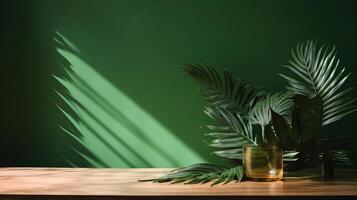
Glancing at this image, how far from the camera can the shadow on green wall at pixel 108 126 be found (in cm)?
180

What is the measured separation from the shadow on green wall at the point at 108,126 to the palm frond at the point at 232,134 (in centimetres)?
20

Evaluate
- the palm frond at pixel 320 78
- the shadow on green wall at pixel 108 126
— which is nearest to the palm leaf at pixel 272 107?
the palm frond at pixel 320 78

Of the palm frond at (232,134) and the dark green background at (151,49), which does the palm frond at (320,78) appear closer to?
the dark green background at (151,49)

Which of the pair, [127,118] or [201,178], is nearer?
[201,178]

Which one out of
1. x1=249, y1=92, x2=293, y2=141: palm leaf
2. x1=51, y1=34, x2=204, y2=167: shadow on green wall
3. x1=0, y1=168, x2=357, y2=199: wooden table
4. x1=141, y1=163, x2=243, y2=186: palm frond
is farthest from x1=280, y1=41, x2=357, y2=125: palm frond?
x1=51, y1=34, x2=204, y2=167: shadow on green wall

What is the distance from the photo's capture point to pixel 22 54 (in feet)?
6.01

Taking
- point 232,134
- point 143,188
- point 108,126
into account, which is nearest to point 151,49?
point 108,126

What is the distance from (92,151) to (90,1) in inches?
24.7

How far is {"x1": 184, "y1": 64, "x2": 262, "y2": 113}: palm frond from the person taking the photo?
1650 millimetres

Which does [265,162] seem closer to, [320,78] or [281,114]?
[281,114]

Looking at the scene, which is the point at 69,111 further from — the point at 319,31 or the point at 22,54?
the point at 319,31

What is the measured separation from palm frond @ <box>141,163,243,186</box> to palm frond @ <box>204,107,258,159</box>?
5.0 inches

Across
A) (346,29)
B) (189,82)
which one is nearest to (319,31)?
(346,29)

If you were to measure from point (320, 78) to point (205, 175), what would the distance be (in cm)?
57
